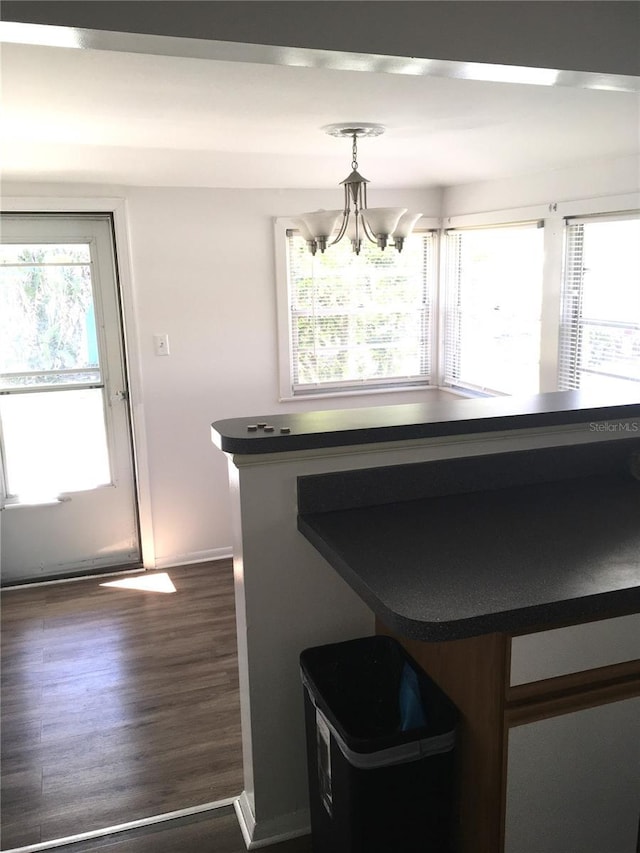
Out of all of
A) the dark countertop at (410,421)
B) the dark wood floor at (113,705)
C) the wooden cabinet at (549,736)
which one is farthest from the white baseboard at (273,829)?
the dark countertop at (410,421)

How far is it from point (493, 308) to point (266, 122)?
196 cm

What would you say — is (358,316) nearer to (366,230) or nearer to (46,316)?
(366,230)

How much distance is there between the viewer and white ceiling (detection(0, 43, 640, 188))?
2146 mm

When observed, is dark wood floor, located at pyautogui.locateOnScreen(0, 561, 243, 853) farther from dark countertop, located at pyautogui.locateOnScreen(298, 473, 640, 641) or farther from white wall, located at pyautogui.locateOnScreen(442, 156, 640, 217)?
white wall, located at pyautogui.locateOnScreen(442, 156, 640, 217)

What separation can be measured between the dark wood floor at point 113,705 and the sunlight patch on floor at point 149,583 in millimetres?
56

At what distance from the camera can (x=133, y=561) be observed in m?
4.45

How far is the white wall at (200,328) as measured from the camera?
412cm

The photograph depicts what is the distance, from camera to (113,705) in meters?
2.97

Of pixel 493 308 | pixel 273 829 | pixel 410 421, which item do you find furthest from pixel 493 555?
pixel 493 308

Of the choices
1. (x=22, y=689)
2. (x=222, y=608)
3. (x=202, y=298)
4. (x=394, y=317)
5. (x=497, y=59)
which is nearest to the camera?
(x=497, y=59)

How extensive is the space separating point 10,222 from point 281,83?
2262 millimetres

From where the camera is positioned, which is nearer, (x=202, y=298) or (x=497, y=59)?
(x=497, y=59)

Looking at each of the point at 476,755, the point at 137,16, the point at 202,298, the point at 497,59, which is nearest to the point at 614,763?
the point at 476,755

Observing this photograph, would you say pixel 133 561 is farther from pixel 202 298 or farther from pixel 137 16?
pixel 137 16
